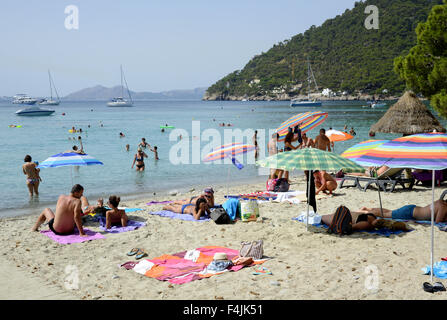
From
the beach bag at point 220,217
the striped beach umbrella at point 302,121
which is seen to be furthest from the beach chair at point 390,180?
the beach bag at point 220,217

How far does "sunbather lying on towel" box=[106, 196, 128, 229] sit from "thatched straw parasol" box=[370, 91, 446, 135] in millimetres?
12089

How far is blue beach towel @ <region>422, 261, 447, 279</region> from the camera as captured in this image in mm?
5117

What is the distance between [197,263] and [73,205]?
9.59ft

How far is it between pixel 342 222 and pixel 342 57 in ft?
441

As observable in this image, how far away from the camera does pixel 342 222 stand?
711 centimetres

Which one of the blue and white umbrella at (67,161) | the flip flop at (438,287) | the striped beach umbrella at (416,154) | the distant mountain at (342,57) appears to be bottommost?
the flip flop at (438,287)

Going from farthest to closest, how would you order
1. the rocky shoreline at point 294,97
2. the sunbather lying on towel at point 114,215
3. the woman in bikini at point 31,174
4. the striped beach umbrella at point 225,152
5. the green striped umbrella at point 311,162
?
1. the rocky shoreline at point 294,97
2. the woman in bikini at point 31,174
3. the striped beach umbrella at point 225,152
4. the sunbather lying on towel at point 114,215
5. the green striped umbrella at point 311,162

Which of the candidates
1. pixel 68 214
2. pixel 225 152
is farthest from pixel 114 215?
pixel 225 152

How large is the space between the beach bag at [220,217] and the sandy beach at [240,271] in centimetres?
15

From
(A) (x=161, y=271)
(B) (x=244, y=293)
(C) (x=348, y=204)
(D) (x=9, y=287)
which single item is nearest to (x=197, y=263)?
(A) (x=161, y=271)

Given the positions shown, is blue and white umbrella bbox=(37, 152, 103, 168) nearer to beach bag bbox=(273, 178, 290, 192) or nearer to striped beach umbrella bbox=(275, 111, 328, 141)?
beach bag bbox=(273, 178, 290, 192)

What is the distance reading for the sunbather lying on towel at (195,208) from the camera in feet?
29.1

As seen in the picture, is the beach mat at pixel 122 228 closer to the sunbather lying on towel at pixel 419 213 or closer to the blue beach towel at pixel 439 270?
the sunbather lying on towel at pixel 419 213

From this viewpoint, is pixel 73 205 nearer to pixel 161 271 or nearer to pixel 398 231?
pixel 161 271
